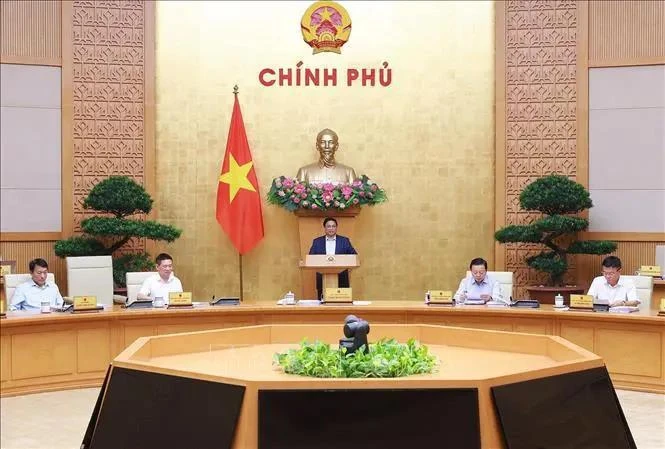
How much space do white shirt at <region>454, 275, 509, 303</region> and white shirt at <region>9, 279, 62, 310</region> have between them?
3.42 meters

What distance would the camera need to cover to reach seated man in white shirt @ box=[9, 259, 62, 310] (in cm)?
675

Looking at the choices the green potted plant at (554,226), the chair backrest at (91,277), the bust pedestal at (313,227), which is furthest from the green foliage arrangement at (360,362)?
the bust pedestal at (313,227)

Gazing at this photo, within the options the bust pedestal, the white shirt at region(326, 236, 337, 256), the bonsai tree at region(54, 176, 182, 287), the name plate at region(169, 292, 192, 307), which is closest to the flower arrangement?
the bust pedestal

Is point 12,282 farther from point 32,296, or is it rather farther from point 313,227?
point 313,227

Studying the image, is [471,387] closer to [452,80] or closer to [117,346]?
[117,346]

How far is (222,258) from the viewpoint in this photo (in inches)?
385

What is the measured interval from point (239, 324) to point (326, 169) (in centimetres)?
280

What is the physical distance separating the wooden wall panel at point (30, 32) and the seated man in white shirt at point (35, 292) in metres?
3.29

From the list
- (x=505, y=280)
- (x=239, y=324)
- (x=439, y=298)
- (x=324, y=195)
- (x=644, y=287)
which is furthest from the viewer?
(x=324, y=195)

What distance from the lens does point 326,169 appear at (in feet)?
30.3

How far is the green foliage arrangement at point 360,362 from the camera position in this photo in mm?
3195

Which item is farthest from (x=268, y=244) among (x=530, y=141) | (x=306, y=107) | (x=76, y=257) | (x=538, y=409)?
(x=538, y=409)

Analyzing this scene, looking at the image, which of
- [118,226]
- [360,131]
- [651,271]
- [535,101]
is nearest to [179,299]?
[118,226]

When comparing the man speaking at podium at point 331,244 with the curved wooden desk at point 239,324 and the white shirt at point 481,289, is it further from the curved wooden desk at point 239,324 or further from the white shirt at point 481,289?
the white shirt at point 481,289
